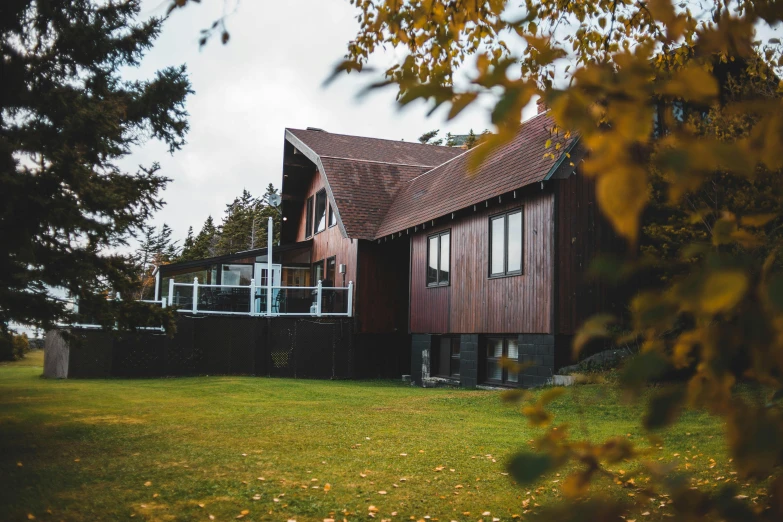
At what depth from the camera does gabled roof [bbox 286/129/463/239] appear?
854 inches

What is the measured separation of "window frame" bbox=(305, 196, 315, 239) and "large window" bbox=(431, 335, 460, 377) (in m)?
9.17

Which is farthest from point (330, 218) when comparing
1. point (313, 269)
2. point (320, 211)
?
point (313, 269)

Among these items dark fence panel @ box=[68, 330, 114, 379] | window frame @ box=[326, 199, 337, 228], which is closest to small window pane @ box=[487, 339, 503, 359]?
window frame @ box=[326, 199, 337, 228]

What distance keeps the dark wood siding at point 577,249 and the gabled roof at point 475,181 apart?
0.83m

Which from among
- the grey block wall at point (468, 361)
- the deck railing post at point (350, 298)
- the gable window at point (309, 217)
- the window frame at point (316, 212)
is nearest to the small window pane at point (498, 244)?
the grey block wall at point (468, 361)

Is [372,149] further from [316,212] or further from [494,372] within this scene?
[494,372]

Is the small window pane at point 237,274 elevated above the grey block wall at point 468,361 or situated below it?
above

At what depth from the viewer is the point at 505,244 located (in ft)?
50.7

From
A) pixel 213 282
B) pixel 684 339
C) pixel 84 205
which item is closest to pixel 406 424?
pixel 84 205

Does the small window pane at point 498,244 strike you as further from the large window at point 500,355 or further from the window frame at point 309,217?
the window frame at point 309,217

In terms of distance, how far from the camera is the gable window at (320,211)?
25094mm

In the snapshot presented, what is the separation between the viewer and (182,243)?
195 feet

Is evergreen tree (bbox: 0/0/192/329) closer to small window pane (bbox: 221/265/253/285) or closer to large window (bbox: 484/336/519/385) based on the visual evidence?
large window (bbox: 484/336/519/385)

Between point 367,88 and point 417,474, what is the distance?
5.52 meters
